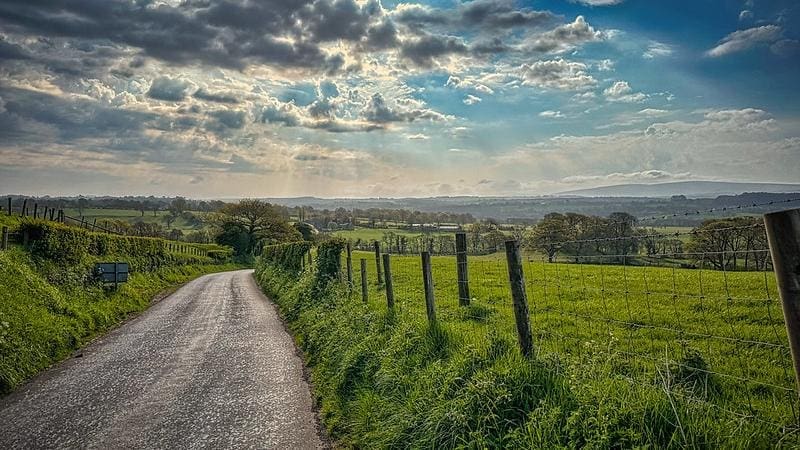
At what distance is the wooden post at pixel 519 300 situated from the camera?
613 centimetres

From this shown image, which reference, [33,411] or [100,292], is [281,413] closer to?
[33,411]

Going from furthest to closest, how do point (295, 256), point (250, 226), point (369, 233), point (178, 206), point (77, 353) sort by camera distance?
1. point (178, 206)
2. point (369, 233)
3. point (250, 226)
4. point (295, 256)
5. point (77, 353)

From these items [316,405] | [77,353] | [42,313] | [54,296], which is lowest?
[316,405]

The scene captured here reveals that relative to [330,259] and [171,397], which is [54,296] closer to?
[330,259]

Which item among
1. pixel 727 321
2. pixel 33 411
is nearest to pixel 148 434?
pixel 33 411

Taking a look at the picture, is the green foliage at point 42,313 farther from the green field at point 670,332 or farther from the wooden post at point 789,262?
the wooden post at point 789,262

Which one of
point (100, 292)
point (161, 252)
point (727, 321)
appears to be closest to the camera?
point (727, 321)

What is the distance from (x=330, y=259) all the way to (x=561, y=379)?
13.2 m

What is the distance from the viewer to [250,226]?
9156 cm

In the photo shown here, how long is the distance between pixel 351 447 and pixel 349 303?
22.3ft

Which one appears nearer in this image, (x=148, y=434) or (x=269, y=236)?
(x=148, y=434)

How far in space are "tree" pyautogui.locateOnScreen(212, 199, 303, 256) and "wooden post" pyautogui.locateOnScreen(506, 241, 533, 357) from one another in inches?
3225

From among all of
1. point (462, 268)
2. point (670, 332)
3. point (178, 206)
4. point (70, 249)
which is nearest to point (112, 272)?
point (70, 249)

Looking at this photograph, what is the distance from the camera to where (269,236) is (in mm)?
87750
